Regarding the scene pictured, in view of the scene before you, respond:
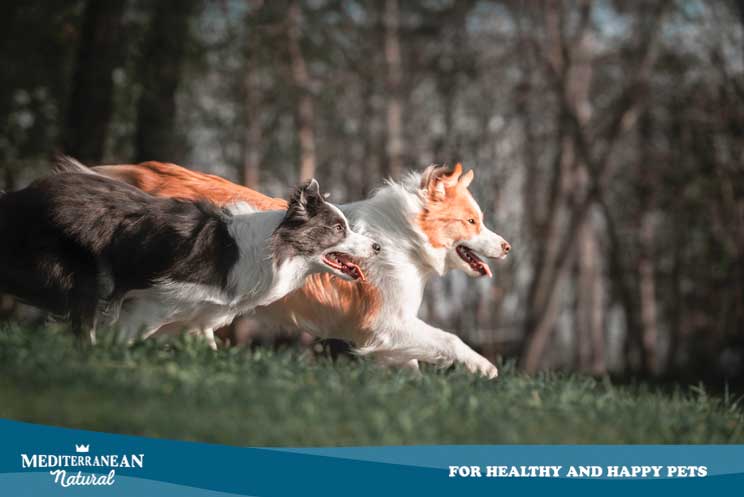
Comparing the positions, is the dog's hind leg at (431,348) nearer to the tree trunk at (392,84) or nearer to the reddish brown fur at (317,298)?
the reddish brown fur at (317,298)

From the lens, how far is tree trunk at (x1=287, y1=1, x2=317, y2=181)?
64.8ft

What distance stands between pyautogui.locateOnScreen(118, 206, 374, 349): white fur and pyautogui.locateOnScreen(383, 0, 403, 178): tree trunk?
45.1 ft

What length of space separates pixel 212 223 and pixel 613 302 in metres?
28.3

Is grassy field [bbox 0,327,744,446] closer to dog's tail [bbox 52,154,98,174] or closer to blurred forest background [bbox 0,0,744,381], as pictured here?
dog's tail [bbox 52,154,98,174]

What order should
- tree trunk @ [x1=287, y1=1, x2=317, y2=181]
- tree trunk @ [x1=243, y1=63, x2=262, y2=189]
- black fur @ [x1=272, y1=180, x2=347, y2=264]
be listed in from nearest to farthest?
black fur @ [x1=272, y1=180, x2=347, y2=264] < tree trunk @ [x1=287, y1=1, x2=317, y2=181] < tree trunk @ [x1=243, y1=63, x2=262, y2=189]

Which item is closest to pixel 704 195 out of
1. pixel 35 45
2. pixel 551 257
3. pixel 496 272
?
pixel 551 257

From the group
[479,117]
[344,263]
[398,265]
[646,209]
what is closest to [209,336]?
[344,263]

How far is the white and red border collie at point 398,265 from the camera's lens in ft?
24.5

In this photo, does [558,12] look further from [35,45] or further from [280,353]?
[280,353]

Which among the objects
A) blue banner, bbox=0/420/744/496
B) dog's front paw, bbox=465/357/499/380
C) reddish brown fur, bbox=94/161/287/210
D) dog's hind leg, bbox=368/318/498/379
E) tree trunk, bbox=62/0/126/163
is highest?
tree trunk, bbox=62/0/126/163

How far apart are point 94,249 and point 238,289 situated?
1.01 m

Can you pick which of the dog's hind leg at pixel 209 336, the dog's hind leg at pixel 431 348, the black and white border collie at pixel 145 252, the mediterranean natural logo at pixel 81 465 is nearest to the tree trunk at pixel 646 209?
the dog's hind leg at pixel 431 348

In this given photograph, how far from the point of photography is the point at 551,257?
1953cm

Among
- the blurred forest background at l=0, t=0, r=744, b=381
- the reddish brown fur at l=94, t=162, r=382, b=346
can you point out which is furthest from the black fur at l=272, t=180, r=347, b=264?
the blurred forest background at l=0, t=0, r=744, b=381
